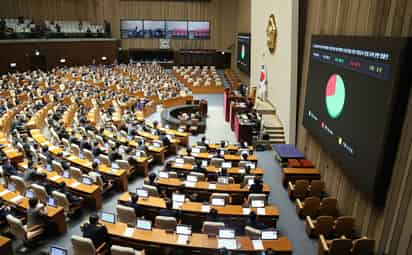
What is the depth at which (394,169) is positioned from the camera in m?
6.93

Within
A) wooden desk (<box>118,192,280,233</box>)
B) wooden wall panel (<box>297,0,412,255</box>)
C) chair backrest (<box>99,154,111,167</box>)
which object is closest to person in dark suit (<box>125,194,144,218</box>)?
wooden desk (<box>118,192,280,233</box>)

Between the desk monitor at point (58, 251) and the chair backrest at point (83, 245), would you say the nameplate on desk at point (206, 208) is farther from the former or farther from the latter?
the desk monitor at point (58, 251)

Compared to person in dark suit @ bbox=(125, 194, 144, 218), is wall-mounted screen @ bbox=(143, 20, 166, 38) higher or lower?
higher

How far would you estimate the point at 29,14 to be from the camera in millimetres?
35219

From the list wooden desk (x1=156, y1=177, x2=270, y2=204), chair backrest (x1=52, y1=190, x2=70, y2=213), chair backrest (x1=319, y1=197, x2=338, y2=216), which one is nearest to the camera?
chair backrest (x1=52, y1=190, x2=70, y2=213)

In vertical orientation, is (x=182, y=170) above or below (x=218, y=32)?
below

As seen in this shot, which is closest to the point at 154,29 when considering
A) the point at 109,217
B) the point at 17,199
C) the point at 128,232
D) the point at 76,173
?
the point at 76,173

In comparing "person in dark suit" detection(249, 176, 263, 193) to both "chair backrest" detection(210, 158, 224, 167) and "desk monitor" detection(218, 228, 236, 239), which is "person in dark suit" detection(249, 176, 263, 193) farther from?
"desk monitor" detection(218, 228, 236, 239)

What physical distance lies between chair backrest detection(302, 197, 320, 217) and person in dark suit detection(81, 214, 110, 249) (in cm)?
535

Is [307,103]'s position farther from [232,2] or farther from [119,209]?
[232,2]

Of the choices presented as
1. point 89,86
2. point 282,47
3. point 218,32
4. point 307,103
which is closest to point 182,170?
point 307,103

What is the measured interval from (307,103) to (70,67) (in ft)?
93.1

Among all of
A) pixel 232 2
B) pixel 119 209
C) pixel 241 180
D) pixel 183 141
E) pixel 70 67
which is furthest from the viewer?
pixel 232 2

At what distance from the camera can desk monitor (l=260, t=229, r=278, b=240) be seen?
7.12 metres
